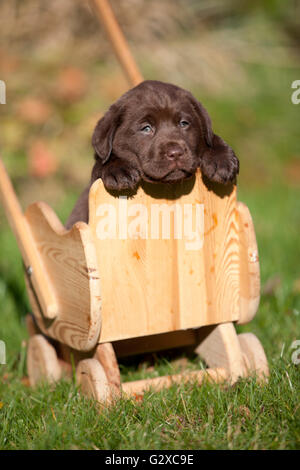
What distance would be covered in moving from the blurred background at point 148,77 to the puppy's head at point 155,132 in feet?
4.56

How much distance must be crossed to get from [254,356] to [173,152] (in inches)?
35.5

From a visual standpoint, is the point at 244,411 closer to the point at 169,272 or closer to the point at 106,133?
the point at 169,272

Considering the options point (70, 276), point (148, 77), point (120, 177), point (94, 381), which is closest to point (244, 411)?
point (94, 381)

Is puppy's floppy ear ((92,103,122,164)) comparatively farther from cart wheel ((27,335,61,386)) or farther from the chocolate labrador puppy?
cart wheel ((27,335,61,386))

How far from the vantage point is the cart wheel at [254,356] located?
2.16m

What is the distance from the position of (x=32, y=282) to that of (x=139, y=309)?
50cm

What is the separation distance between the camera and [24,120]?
212 inches

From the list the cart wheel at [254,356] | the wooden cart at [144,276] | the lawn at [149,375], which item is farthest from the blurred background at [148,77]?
the wooden cart at [144,276]

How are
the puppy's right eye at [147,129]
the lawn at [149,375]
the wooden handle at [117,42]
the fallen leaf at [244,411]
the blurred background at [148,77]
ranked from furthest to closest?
the blurred background at [148,77] → the wooden handle at [117,42] → the puppy's right eye at [147,129] → the fallen leaf at [244,411] → the lawn at [149,375]

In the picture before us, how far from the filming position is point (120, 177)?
1942mm

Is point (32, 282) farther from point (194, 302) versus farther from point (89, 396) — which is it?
point (194, 302)

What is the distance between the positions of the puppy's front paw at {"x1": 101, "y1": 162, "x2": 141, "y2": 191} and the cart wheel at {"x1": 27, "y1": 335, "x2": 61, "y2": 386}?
0.86m

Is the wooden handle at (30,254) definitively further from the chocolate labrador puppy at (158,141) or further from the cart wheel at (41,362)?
the chocolate labrador puppy at (158,141)

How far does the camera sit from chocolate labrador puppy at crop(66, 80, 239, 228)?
1987 millimetres
